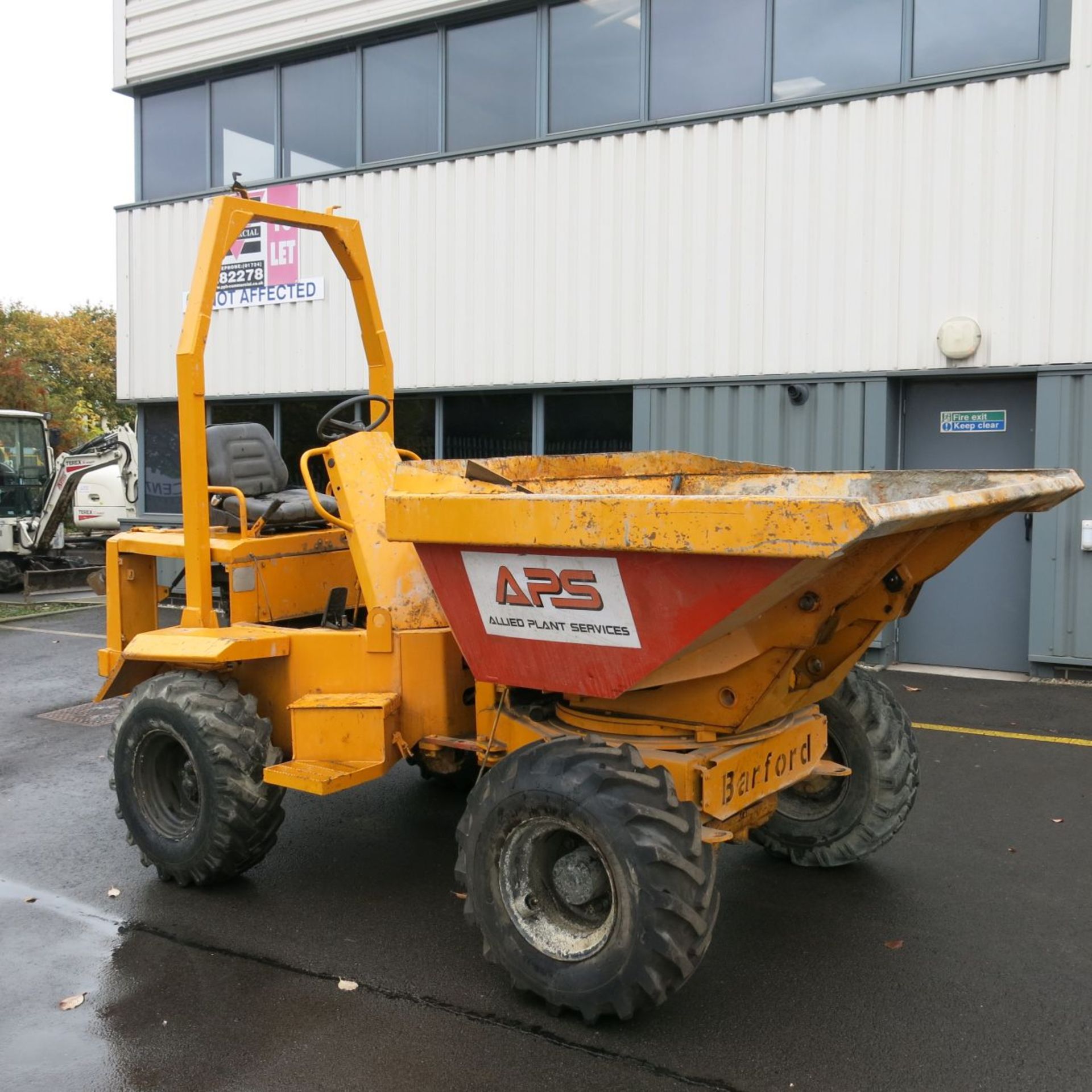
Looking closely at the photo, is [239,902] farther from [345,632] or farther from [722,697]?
[722,697]

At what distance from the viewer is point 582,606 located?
358 cm

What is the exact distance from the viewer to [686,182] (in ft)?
33.7

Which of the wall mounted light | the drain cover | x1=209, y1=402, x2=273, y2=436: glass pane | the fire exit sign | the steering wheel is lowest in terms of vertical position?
the drain cover

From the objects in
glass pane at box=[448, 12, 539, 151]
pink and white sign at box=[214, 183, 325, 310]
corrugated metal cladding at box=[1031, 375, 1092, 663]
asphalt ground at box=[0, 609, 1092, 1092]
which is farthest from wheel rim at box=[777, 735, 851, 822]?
pink and white sign at box=[214, 183, 325, 310]

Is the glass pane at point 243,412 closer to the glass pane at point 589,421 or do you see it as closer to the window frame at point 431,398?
the window frame at point 431,398

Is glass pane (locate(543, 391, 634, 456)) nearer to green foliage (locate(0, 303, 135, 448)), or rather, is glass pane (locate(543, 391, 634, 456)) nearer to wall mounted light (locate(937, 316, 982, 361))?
wall mounted light (locate(937, 316, 982, 361))

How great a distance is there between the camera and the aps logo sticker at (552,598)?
11.5ft

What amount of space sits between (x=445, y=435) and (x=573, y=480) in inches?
282

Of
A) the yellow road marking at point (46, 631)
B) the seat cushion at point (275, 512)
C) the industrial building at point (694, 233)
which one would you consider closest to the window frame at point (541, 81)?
the industrial building at point (694, 233)

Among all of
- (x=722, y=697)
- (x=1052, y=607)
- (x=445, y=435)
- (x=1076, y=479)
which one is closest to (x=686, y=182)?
(x=445, y=435)

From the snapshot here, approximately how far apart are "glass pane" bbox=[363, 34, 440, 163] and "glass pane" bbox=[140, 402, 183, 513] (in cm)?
443

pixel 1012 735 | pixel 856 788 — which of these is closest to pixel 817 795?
pixel 856 788

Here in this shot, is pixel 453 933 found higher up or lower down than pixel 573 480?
lower down

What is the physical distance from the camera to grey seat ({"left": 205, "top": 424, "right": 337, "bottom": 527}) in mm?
5348
